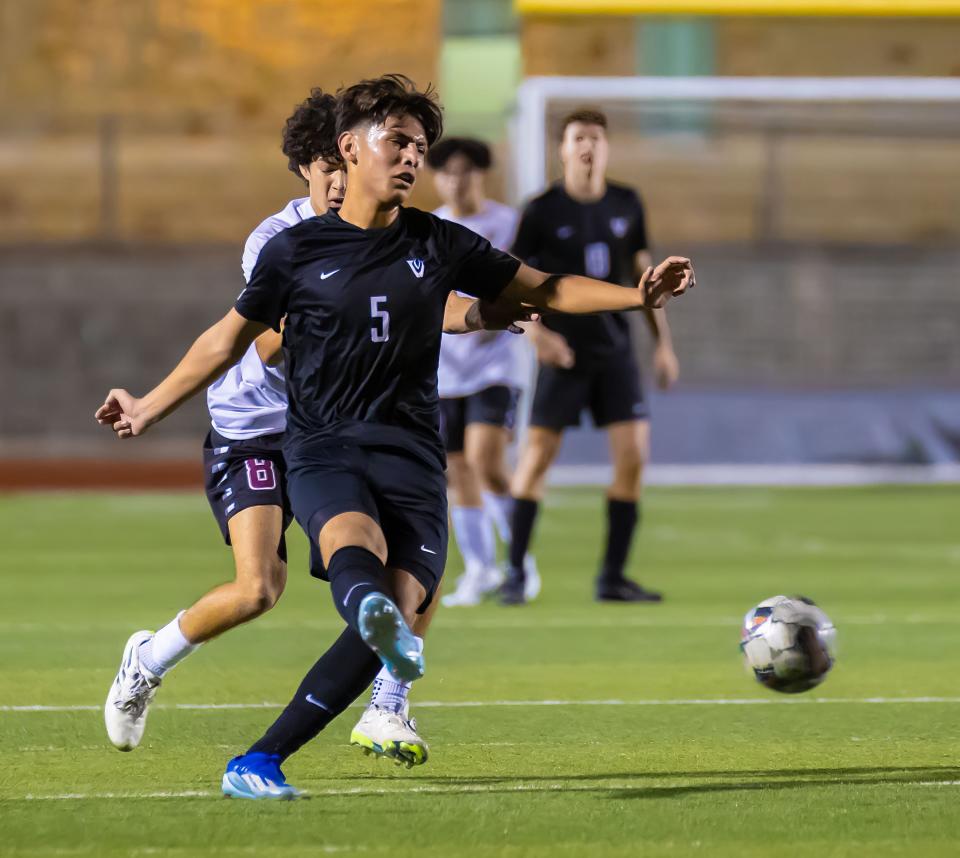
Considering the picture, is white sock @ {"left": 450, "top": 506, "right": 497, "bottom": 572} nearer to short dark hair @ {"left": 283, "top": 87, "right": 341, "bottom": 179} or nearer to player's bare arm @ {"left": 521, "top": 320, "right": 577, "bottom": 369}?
player's bare arm @ {"left": 521, "top": 320, "right": 577, "bottom": 369}

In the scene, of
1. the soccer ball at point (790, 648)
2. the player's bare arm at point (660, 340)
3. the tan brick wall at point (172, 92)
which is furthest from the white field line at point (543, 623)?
the tan brick wall at point (172, 92)

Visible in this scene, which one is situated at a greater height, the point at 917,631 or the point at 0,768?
the point at 0,768

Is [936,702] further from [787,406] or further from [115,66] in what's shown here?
[115,66]

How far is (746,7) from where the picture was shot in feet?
53.6

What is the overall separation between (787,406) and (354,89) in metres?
11.9

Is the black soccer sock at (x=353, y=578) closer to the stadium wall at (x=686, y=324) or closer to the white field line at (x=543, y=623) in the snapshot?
the white field line at (x=543, y=623)

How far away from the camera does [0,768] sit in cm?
580

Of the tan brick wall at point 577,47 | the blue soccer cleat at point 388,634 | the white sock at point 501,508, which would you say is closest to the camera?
the blue soccer cleat at point 388,634

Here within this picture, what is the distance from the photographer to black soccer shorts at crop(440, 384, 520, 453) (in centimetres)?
1016

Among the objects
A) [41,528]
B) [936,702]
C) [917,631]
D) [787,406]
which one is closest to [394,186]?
[936,702]

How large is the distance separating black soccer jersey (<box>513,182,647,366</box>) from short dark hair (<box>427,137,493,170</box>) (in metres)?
0.34

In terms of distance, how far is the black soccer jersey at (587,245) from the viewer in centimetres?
980

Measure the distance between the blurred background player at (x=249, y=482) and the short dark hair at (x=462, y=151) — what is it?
12.0ft

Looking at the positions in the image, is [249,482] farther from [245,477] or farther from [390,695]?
[390,695]
